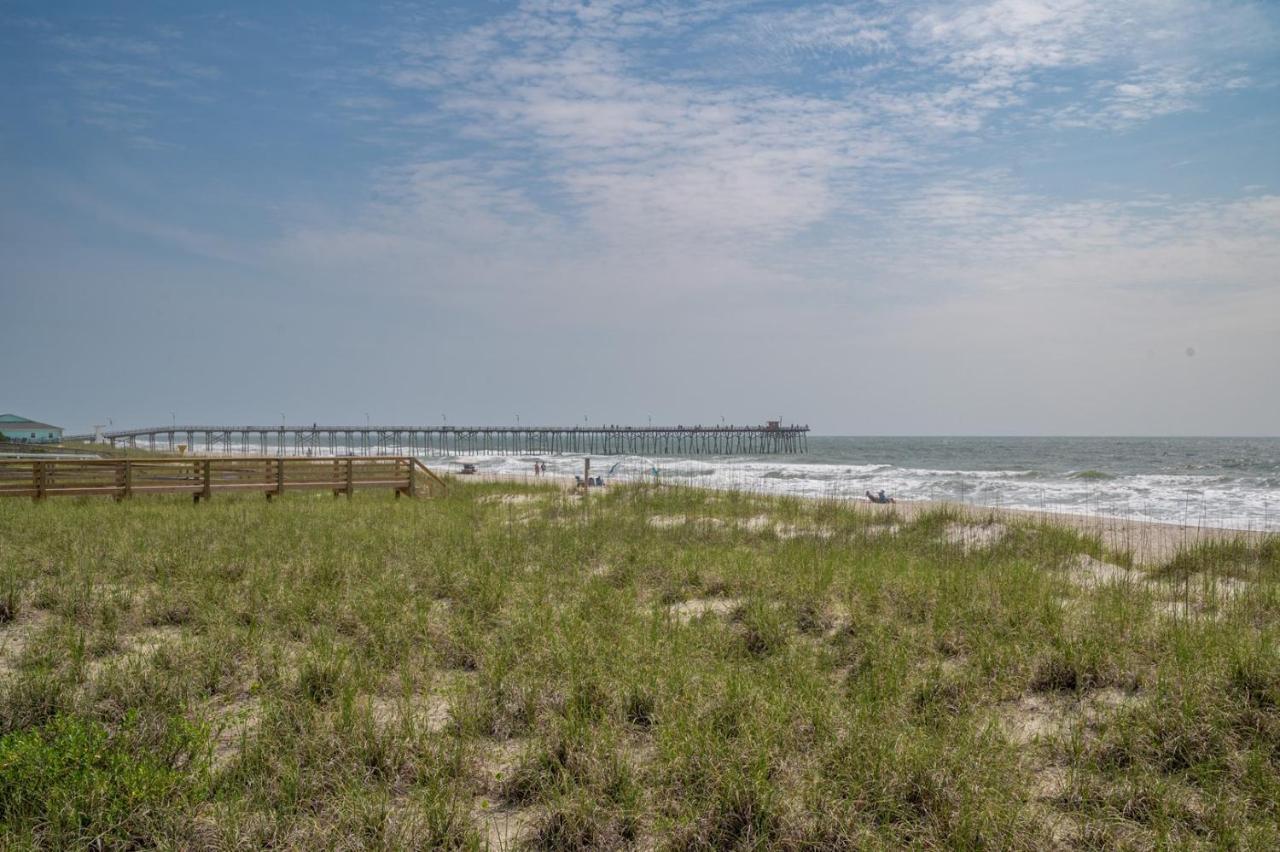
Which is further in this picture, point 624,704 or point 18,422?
point 18,422

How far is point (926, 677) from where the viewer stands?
20.2ft

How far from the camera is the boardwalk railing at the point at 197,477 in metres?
19.4

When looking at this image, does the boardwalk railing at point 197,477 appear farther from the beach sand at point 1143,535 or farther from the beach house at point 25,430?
the beach house at point 25,430

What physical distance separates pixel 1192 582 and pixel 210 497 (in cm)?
2118

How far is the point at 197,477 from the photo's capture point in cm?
2106

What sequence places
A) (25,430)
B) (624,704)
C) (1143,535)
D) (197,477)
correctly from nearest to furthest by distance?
(624,704), (1143,535), (197,477), (25,430)

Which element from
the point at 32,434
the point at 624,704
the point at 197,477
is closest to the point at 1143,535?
the point at 624,704

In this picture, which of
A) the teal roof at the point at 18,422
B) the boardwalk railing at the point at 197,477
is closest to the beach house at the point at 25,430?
the teal roof at the point at 18,422

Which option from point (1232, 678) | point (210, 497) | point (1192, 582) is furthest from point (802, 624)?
point (210, 497)

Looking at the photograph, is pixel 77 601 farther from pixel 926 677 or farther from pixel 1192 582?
pixel 1192 582

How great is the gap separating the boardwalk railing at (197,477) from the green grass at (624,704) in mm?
10887

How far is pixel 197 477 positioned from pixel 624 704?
19224mm

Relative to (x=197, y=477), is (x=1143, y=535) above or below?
below

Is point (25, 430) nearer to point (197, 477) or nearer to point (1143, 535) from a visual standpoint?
point (197, 477)
